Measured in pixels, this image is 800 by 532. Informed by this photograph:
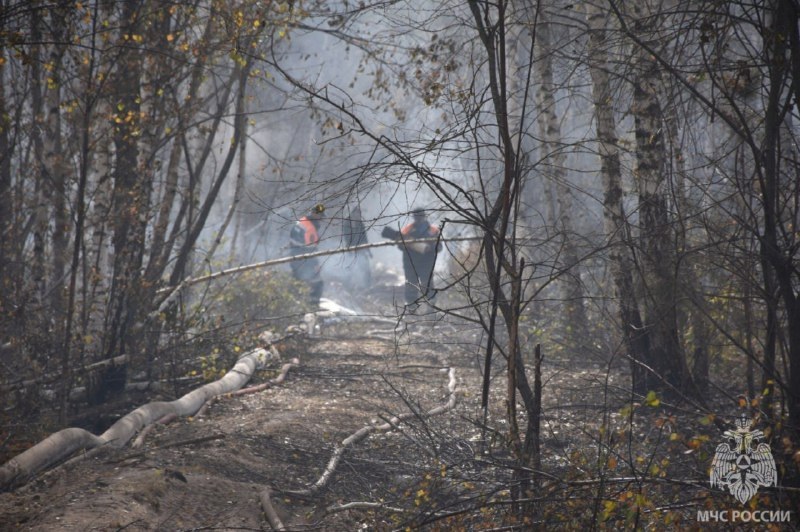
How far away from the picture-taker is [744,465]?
3240 mm

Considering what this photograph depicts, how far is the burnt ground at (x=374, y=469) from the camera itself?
335 cm

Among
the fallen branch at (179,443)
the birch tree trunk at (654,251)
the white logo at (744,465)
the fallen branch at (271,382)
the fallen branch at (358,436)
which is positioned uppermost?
the birch tree trunk at (654,251)

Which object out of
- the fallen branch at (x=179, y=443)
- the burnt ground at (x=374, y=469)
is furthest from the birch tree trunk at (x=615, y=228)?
the fallen branch at (x=179, y=443)

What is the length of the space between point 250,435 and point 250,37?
4167 mm

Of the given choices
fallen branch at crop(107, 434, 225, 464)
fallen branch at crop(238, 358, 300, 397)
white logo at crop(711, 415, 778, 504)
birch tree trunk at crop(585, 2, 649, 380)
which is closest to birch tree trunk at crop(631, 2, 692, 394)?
birch tree trunk at crop(585, 2, 649, 380)

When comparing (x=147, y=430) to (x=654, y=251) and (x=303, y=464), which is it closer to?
(x=303, y=464)

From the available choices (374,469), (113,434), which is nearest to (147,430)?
(113,434)

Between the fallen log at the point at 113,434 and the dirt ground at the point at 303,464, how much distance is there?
103 mm

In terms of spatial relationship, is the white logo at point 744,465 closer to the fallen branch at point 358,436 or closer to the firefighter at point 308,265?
the fallen branch at point 358,436

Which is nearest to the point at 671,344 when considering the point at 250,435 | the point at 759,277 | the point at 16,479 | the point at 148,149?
the point at 759,277

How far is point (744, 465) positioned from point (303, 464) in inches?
119

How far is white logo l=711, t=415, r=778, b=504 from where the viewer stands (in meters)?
3.10

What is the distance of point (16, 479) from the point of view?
158 inches

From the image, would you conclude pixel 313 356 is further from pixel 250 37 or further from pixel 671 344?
pixel 671 344
